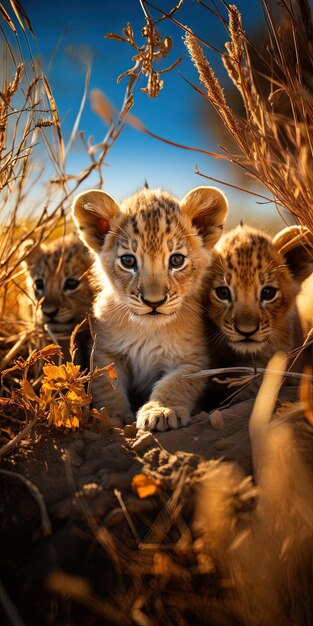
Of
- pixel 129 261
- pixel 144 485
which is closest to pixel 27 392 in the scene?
pixel 144 485

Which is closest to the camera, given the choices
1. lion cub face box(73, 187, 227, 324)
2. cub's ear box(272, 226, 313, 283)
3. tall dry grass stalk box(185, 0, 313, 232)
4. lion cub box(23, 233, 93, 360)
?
tall dry grass stalk box(185, 0, 313, 232)

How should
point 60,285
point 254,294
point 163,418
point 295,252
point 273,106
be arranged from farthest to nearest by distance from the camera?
1. point 60,285
2. point 295,252
3. point 254,294
4. point 273,106
5. point 163,418

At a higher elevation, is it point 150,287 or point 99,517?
point 150,287

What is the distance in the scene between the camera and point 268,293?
3.50m

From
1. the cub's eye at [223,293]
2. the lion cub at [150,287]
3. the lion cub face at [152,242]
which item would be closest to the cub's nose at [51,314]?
the lion cub at [150,287]

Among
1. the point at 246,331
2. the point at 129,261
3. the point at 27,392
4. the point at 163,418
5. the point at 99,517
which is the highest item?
the point at 129,261

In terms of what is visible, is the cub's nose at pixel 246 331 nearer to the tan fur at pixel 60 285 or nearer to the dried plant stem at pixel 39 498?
the tan fur at pixel 60 285

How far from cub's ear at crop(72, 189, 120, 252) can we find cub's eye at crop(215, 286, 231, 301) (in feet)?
2.67

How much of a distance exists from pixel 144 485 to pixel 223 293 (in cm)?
162

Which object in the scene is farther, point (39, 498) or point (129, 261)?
point (129, 261)

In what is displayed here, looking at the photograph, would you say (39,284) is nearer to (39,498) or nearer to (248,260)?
(248,260)

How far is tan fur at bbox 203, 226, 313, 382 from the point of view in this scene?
11.2 feet

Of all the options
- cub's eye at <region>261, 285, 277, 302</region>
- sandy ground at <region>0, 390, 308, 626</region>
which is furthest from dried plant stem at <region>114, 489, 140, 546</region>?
cub's eye at <region>261, 285, 277, 302</region>

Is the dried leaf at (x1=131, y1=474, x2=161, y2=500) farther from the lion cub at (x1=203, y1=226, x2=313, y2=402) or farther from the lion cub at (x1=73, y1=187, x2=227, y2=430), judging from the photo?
the lion cub at (x1=203, y1=226, x2=313, y2=402)
